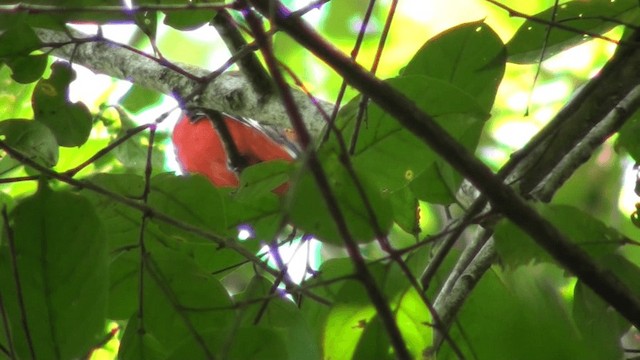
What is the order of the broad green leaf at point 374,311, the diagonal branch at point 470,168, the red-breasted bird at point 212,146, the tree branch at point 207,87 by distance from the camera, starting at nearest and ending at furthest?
the diagonal branch at point 470,168 → the broad green leaf at point 374,311 → the tree branch at point 207,87 → the red-breasted bird at point 212,146

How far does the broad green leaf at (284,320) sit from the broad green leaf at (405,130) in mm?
115

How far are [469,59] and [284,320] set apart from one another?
241mm

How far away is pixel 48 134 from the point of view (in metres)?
0.72

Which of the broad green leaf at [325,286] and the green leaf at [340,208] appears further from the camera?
the broad green leaf at [325,286]

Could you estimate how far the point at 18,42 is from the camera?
2.28ft

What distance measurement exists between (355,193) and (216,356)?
0.45ft

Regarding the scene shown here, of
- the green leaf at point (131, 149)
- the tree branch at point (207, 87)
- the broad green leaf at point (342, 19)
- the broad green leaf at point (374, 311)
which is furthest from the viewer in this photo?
the broad green leaf at point (342, 19)

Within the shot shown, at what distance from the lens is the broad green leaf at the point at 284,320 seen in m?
0.61

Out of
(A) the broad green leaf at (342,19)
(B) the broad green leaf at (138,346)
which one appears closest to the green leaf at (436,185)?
(B) the broad green leaf at (138,346)

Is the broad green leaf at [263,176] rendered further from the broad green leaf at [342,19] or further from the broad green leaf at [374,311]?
the broad green leaf at [342,19]

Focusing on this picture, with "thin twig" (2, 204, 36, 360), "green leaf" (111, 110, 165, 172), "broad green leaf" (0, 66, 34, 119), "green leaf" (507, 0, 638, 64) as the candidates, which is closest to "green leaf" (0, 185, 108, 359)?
"thin twig" (2, 204, 36, 360)

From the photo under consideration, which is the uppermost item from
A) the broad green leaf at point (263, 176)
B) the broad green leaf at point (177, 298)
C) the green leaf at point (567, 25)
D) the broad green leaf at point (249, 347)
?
the green leaf at point (567, 25)

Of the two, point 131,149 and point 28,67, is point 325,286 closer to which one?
point 28,67

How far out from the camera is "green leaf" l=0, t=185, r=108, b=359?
52cm
